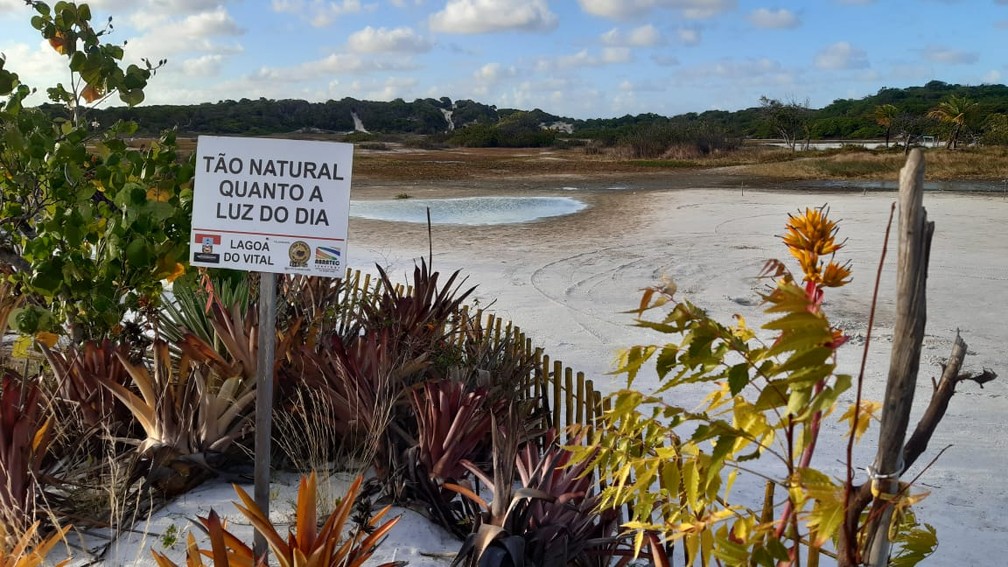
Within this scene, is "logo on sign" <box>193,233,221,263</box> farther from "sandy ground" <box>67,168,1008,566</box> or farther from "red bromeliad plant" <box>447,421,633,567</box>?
"red bromeliad plant" <box>447,421,633,567</box>

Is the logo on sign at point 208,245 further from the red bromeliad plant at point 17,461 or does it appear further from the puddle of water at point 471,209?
the puddle of water at point 471,209

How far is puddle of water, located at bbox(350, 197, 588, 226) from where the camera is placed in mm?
18639

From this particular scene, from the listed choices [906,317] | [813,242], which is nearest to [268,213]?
[813,242]

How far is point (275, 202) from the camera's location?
3.35 metres

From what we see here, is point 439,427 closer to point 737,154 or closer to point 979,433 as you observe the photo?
point 979,433

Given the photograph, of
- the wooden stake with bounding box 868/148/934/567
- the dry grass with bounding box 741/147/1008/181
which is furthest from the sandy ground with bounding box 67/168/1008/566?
the dry grass with bounding box 741/147/1008/181

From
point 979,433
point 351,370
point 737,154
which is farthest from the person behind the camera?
point 737,154

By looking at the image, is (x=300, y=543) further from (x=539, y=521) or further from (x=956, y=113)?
(x=956, y=113)

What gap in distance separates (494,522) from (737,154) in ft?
162

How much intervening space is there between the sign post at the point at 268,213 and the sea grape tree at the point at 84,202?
4.90ft

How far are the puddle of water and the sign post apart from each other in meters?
14.2

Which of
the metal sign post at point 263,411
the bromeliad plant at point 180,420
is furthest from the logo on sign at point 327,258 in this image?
the bromeliad plant at point 180,420

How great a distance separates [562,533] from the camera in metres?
3.41

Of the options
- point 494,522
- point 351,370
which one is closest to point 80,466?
point 351,370
